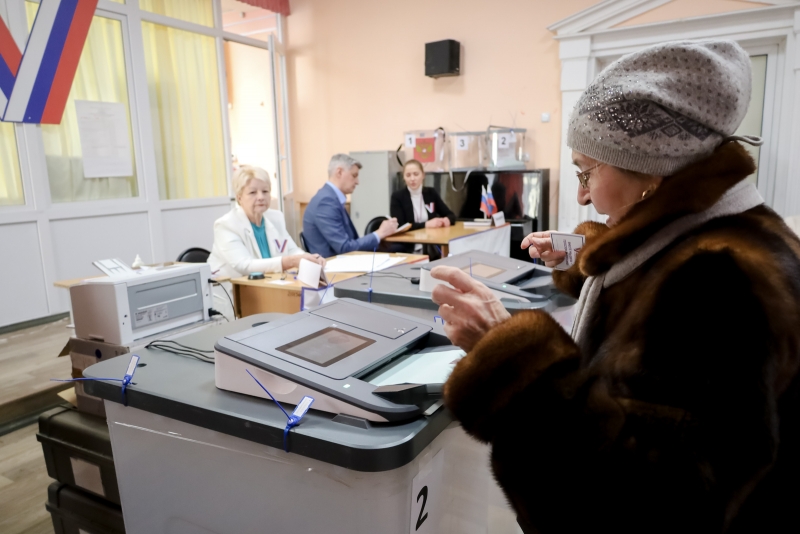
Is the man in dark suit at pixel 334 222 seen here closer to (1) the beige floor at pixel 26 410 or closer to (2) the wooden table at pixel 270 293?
(2) the wooden table at pixel 270 293

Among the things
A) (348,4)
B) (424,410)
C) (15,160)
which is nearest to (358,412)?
(424,410)

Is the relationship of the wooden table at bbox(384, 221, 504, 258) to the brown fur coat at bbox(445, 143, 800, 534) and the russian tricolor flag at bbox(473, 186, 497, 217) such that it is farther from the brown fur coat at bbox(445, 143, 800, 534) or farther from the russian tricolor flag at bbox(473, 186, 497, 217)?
the brown fur coat at bbox(445, 143, 800, 534)

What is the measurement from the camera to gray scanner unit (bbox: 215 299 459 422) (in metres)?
0.91

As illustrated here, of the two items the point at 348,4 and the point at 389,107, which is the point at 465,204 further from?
the point at 348,4

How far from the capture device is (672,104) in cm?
75

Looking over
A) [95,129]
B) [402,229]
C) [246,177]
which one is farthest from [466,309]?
[95,129]

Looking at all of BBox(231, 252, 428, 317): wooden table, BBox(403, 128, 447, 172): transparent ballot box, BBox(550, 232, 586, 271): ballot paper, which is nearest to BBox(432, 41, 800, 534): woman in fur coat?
BBox(550, 232, 586, 271): ballot paper

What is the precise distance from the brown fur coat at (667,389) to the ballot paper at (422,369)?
20 centimetres

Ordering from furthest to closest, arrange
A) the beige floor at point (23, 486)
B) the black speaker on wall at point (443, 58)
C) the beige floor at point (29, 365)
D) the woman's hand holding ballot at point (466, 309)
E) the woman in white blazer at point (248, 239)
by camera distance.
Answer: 1. the black speaker on wall at point (443, 58)
2. the woman in white blazer at point (248, 239)
3. the beige floor at point (29, 365)
4. the beige floor at point (23, 486)
5. the woman's hand holding ballot at point (466, 309)

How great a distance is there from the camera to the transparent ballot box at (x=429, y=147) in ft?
19.2

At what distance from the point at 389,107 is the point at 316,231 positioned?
285 centimetres

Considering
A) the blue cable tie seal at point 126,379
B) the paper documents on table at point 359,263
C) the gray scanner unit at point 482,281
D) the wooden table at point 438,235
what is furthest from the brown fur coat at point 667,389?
the wooden table at point 438,235

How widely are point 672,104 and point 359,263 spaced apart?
7.00 ft

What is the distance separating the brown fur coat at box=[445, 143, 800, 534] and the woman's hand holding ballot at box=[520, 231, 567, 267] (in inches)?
20.4
